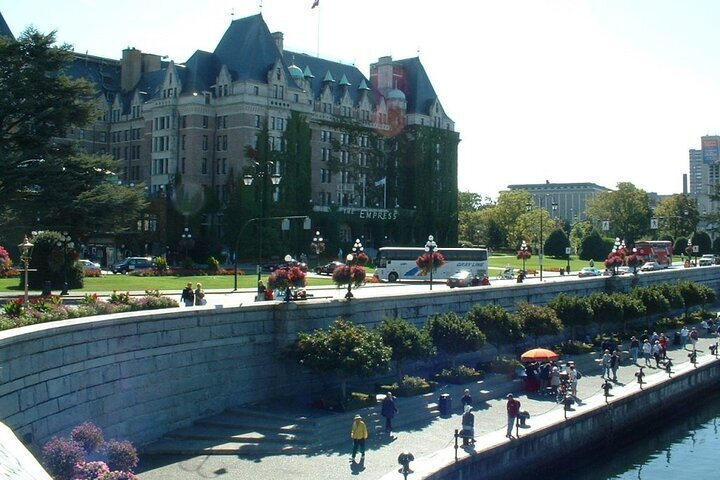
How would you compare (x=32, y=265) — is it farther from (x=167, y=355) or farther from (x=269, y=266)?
(x=269, y=266)

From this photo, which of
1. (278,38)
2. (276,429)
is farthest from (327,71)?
A: (276,429)

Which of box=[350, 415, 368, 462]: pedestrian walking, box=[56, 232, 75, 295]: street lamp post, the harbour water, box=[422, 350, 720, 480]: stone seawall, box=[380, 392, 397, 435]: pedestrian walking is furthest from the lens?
box=[56, 232, 75, 295]: street lamp post

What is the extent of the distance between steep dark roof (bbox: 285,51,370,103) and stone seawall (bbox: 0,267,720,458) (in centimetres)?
6173

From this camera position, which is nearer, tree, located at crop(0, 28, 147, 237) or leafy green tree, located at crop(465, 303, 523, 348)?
leafy green tree, located at crop(465, 303, 523, 348)

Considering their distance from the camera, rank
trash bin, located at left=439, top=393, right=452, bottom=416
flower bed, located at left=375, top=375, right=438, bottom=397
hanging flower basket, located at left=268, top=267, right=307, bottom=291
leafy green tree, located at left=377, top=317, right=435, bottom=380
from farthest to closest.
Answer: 1. leafy green tree, located at left=377, top=317, right=435, bottom=380
2. flower bed, located at left=375, top=375, right=438, bottom=397
3. hanging flower basket, located at left=268, top=267, right=307, bottom=291
4. trash bin, located at left=439, top=393, right=452, bottom=416

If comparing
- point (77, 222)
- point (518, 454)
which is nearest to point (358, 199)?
point (77, 222)

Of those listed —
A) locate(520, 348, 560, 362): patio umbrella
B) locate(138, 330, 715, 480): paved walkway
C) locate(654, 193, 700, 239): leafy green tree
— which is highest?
locate(654, 193, 700, 239): leafy green tree

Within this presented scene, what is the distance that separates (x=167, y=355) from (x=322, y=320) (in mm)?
7790

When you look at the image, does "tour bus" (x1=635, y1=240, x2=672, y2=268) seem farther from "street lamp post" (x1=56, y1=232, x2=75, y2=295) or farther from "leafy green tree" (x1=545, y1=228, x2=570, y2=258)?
"street lamp post" (x1=56, y1=232, x2=75, y2=295)

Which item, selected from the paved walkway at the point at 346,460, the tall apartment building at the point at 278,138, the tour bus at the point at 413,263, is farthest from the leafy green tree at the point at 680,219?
the paved walkway at the point at 346,460

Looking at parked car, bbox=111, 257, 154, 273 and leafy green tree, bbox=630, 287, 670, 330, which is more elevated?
parked car, bbox=111, 257, 154, 273

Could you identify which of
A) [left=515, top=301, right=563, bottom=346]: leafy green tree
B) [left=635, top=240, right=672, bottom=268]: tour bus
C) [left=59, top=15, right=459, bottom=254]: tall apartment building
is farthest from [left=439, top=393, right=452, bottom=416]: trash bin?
[left=635, top=240, right=672, bottom=268]: tour bus

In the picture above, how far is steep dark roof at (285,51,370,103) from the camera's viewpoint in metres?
93.4

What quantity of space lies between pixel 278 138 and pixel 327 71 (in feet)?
57.9
